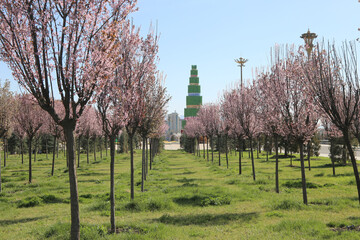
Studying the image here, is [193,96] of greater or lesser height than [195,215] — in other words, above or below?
above

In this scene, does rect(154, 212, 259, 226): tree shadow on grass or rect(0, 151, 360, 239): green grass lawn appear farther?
rect(154, 212, 259, 226): tree shadow on grass

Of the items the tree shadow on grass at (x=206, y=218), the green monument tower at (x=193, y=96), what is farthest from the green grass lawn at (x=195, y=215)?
the green monument tower at (x=193, y=96)

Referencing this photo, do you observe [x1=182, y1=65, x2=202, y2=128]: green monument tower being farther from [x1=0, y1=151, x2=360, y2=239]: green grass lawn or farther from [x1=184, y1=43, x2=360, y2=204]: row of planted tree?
[x1=0, y1=151, x2=360, y2=239]: green grass lawn

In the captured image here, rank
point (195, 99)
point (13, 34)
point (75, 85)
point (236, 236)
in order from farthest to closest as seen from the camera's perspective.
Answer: point (195, 99)
point (236, 236)
point (75, 85)
point (13, 34)

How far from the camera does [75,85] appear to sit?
638cm

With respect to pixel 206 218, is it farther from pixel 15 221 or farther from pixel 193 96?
pixel 193 96

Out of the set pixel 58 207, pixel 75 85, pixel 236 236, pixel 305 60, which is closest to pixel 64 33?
pixel 75 85

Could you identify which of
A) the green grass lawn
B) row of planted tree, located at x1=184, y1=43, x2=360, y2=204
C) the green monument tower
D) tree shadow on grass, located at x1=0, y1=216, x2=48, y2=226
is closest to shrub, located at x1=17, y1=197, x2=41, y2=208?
the green grass lawn

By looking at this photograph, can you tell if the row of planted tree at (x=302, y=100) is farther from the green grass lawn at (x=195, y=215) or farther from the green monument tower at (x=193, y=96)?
the green monument tower at (x=193, y=96)

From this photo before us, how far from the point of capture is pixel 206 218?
10445 mm

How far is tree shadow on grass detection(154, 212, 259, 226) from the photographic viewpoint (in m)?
9.87

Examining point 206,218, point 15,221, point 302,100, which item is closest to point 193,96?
point 302,100

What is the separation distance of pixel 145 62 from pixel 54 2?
17.1 feet

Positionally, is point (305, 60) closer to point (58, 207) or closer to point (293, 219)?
point (293, 219)
